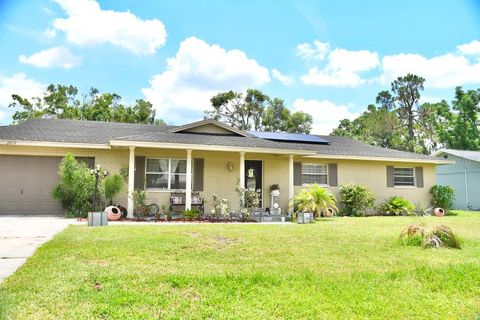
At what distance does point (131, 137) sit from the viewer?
1259 cm

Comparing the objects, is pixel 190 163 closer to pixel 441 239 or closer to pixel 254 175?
pixel 254 175

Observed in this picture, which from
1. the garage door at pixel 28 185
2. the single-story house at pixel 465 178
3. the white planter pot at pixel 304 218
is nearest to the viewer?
the white planter pot at pixel 304 218

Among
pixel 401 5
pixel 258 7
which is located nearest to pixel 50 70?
pixel 258 7

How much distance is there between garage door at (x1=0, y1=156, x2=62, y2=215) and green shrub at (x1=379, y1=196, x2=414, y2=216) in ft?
43.4

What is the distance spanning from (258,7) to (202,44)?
2.19 meters

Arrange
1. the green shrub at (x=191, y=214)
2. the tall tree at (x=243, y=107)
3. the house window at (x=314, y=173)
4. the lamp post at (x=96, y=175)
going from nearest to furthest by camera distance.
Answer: the lamp post at (x=96, y=175) < the green shrub at (x=191, y=214) < the house window at (x=314, y=173) < the tall tree at (x=243, y=107)

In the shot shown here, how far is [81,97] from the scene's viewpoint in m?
32.1

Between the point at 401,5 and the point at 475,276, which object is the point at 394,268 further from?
the point at 401,5

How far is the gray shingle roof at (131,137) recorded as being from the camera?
13.1 meters

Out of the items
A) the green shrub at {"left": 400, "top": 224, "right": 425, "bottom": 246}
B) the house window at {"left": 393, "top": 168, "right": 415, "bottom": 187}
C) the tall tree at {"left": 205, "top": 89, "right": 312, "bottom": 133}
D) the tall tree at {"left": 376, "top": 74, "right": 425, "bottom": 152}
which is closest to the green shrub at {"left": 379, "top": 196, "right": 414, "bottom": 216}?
the house window at {"left": 393, "top": 168, "right": 415, "bottom": 187}

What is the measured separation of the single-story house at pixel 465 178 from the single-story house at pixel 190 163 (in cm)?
592

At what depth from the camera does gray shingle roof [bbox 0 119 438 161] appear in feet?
43.1

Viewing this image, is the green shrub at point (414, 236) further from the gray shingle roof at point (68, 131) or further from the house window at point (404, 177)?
the house window at point (404, 177)

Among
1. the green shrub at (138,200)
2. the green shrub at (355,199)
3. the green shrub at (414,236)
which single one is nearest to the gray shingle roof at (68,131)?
the green shrub at (138,200)
